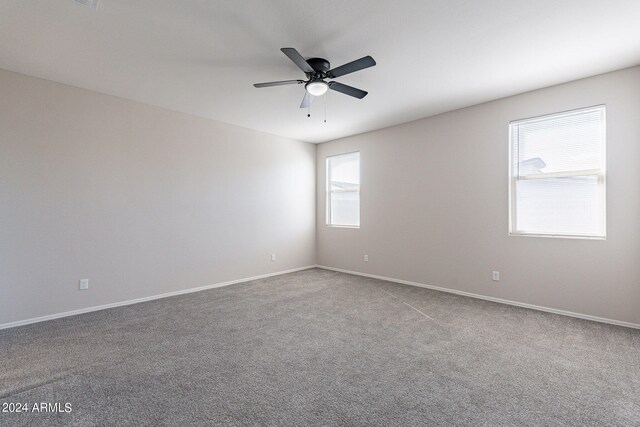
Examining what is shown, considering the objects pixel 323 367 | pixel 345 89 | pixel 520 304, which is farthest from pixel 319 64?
pixel 520 304

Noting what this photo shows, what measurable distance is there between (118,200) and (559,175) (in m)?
5.55

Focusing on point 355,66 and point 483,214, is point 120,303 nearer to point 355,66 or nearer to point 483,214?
point 355,66

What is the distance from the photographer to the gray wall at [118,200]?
3.24 meters

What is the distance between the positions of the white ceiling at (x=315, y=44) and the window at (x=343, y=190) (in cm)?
209

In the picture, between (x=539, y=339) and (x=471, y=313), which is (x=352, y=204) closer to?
(x=471, y=313)

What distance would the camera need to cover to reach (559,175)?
11.7ft

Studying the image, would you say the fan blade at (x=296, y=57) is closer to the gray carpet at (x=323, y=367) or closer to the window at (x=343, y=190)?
the gray carpet at (x=323, y=367)

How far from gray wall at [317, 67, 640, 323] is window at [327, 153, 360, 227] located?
18cm

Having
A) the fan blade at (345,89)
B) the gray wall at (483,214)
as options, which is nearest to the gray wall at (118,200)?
the gray wall at (483,214)

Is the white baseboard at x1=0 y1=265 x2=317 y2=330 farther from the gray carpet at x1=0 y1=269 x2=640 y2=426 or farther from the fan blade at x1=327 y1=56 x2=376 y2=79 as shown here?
the fan blade at x1=327 y1=56 x2=376 y2=79

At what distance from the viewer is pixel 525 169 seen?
3822 mm

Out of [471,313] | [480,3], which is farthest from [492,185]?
[480,3]

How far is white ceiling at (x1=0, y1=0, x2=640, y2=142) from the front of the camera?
7.28ft

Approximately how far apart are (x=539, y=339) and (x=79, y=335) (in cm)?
448
